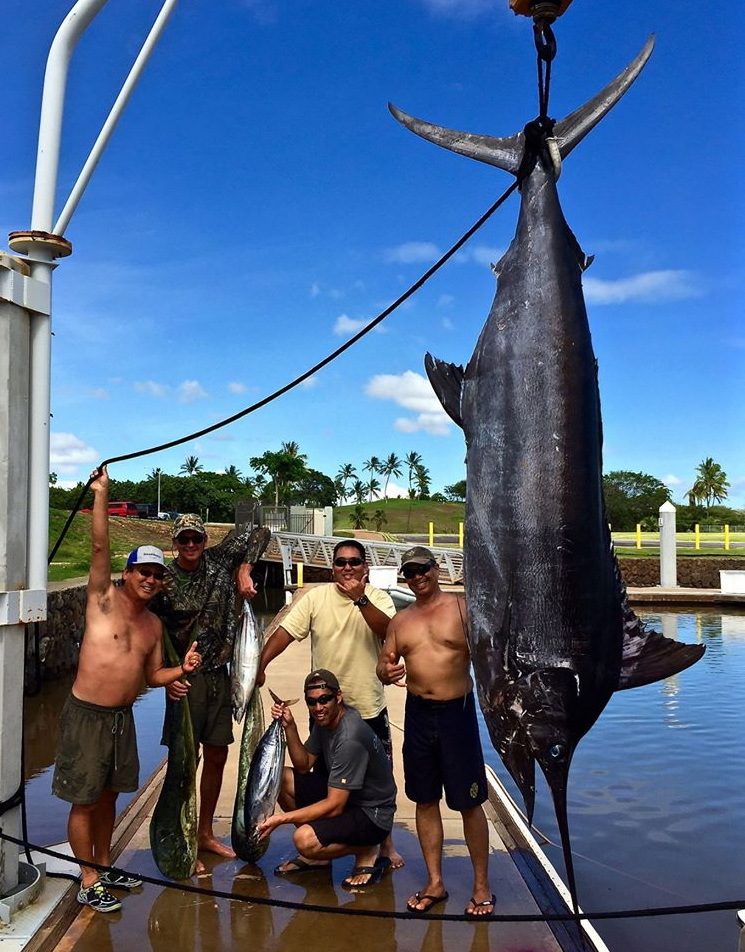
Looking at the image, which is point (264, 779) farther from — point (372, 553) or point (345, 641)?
point (372, 553)

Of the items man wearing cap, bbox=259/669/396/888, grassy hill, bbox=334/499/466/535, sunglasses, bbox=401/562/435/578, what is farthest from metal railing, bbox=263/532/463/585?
grassy hill, bbox=334/499/466/535

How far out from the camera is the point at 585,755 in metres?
7.24

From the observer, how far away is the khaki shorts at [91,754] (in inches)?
128

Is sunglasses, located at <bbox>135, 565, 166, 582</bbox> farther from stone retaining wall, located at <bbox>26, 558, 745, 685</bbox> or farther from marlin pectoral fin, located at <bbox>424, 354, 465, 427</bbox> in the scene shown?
stone retaining wall, located at <bbox>26, 558, 745, 685</bbox>

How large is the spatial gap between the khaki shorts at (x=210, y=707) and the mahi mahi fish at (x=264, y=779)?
332mm

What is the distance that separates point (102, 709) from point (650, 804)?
4.20 metres

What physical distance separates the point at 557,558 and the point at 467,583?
30cm

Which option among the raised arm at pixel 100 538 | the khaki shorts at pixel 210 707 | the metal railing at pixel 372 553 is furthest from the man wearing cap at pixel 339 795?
the metal railing at pixel 372 553

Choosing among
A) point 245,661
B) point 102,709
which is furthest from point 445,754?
point 102,709

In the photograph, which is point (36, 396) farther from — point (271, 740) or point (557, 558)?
point (557, 558)

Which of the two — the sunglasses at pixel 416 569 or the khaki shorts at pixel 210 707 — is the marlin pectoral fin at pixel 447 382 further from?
the khaki shorts at pixel 210 707

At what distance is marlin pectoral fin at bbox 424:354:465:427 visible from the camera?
2811 mm

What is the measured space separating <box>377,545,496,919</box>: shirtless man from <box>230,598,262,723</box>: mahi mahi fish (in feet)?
1.90

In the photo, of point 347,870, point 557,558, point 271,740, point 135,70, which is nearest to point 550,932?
point 347,870
